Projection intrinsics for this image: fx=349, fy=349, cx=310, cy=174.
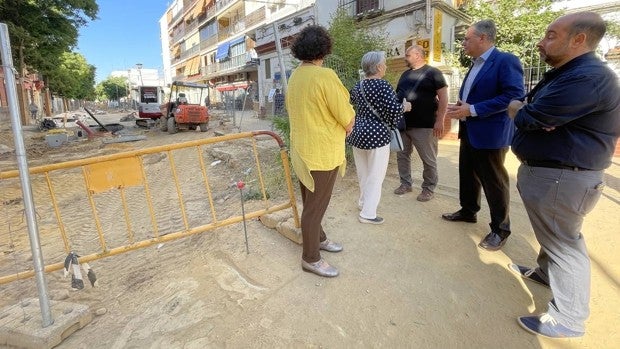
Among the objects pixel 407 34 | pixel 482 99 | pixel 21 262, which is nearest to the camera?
pixel 482 99

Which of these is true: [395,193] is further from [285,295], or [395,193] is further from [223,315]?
[223,315]

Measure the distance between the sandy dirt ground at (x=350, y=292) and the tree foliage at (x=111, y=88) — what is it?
288 feet

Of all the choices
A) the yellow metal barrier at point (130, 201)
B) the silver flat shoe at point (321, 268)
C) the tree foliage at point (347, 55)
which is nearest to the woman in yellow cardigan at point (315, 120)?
the silver flat shoe at point (321, 268)

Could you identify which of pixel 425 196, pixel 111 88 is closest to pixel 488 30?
pixel 425 196

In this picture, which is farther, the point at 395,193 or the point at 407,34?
the point at 407,34

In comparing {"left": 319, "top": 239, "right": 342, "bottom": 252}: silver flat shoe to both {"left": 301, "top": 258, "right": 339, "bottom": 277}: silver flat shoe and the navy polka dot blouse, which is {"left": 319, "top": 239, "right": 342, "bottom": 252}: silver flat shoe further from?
the navy polka dot blouse

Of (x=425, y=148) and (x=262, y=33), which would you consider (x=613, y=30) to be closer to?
(x=425, y=148)

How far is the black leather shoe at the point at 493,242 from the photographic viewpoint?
296 cm

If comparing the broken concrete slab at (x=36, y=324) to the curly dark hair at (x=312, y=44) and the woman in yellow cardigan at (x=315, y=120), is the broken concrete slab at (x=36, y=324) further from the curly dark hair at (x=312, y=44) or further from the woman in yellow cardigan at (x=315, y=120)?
the curly dark hair at (x=312, y=44)

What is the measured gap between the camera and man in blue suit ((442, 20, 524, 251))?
2750mm

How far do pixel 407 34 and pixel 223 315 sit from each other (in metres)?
11.3

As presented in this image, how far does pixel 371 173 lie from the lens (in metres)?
3.31

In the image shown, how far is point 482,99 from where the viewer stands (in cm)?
288

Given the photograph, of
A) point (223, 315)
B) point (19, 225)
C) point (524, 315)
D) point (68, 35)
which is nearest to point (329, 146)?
point (223, 315)
